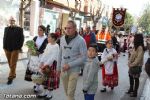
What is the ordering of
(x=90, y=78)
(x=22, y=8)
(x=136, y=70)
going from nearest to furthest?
1. (x=90, y=78)
2. (x=136, y=70)
3. (x=22, y=8)

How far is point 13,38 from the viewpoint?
11211 millimetres

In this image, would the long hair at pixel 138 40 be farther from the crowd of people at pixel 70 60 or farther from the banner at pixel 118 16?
the banner at pixel 118 16

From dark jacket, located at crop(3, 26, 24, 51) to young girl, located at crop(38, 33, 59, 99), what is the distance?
1.98 meters

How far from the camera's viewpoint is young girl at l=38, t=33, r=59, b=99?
30.6 ft

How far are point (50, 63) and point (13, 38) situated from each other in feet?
7.46

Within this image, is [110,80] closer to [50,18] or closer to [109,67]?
[109,67]

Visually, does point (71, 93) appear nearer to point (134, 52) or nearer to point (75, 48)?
point (75, 48)

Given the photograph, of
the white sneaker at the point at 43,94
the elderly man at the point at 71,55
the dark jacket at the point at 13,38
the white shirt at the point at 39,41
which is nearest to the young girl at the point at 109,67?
the white shirt at the point at 39,41

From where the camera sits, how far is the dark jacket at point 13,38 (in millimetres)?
11219

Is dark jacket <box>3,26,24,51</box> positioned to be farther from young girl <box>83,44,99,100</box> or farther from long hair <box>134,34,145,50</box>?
young girl <box>83,44,99,100</box>

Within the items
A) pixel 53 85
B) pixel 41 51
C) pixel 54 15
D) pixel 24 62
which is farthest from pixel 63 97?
pixel 54 15

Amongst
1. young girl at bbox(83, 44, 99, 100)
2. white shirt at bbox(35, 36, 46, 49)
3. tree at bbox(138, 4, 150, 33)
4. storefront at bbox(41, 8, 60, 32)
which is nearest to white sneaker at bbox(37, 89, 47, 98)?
white shirt at bbox(35, 36, 46, 49)

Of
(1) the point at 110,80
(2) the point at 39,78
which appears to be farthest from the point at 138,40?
(2) the point at 39,78

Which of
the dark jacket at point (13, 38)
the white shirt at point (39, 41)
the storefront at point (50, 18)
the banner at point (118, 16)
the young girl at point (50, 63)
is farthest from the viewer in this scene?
the storefront at point (50, 18)
